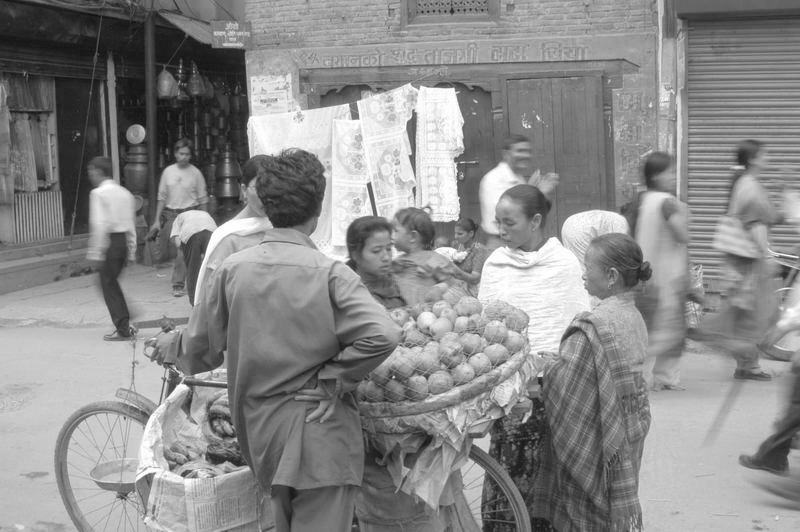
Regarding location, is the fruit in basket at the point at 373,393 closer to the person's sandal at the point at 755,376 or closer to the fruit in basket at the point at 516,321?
the fruit in basket at the point at 516,321

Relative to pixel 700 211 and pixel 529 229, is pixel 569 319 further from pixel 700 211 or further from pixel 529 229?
pixel 700 211

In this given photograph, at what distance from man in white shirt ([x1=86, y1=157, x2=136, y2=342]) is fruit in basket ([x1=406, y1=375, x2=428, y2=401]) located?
20.3 ft

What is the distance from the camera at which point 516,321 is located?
4.15 m

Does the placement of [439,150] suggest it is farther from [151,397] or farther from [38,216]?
[38,216]

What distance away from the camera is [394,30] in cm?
1208

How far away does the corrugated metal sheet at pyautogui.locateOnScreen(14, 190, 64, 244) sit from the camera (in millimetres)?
13453

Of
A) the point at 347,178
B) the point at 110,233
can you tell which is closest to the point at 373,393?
the point at 110,233

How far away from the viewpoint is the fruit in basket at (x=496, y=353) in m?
3.94

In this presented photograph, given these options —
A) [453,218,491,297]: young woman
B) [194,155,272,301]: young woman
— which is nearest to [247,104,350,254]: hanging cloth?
[453,218,491,297]: young woman

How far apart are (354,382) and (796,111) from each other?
8.43 meters

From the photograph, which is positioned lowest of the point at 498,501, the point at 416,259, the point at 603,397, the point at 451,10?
the point at 498,501

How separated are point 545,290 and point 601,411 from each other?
0.71m

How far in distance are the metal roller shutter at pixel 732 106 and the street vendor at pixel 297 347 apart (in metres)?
7.84

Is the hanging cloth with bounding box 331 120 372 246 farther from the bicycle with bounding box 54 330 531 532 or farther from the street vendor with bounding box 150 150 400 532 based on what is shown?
the street vendor with bounding box 150 150 400 532
